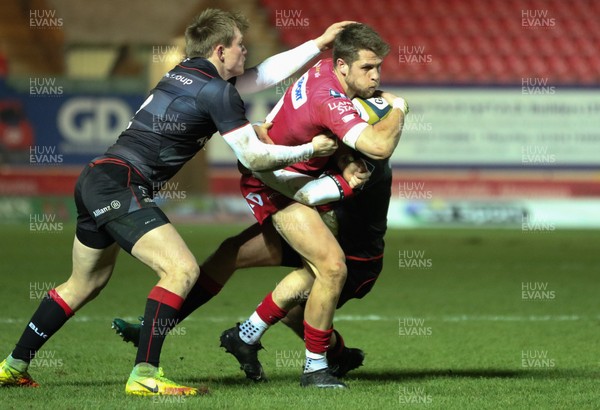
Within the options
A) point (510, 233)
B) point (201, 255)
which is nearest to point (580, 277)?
point (201, 255)

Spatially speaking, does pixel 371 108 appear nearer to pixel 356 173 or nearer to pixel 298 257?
pixel 356 173

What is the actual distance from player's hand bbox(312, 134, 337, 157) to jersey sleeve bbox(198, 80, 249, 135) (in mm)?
424

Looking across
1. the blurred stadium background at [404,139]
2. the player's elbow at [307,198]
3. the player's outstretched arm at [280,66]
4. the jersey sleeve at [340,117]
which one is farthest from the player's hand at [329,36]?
the blurred stadium background at [404,139]

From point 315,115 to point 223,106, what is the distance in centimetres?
55

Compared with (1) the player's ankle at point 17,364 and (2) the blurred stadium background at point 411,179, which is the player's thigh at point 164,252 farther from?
(2) the blurred stadium background at point 411,179

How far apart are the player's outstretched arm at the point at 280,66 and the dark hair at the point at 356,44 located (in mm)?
469

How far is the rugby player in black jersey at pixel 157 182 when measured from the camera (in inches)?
202

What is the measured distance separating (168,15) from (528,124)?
23.8 feet

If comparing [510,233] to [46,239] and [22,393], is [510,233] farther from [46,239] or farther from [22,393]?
[22,393]

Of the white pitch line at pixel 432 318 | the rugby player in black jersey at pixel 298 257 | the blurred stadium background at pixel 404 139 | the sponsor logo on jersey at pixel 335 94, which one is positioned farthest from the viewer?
the blurred stadium background at pixel 404 139

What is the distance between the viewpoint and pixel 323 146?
5.43 meters

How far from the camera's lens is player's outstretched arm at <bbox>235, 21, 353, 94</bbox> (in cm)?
614

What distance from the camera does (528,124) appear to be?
1800 centimetres

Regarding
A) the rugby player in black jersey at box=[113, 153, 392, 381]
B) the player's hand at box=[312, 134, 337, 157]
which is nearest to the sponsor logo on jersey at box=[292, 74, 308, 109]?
the player's hand at box=[312, 134, 337, 157]
